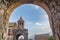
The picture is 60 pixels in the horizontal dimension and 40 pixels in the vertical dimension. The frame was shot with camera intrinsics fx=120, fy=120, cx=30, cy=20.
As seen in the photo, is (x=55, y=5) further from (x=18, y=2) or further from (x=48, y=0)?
(x=18, y=2)

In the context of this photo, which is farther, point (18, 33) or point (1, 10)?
point (18, 33)

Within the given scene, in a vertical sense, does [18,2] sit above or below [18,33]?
above

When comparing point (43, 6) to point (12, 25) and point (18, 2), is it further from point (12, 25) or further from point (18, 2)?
point (12, 25)

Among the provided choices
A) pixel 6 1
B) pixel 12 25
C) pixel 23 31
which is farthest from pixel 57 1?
pixel 12 25

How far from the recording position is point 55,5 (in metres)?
3.65

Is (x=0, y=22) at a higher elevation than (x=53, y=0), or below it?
below

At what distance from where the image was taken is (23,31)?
2514 centimetres

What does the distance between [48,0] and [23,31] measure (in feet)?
69.9

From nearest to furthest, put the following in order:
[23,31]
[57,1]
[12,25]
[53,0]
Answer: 1. [57,1]
2. [53,0]
3. [23,31]
4. [12,25]

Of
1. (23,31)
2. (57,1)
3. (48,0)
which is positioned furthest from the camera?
(23,31)

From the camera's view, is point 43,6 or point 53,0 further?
point 43,6

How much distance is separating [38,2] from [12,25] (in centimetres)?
3112

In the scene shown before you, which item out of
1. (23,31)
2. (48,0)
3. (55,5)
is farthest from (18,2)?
(23,31)

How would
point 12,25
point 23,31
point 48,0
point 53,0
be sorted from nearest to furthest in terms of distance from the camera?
point 53,0 → point 48,0 → point 23,31 → point 12,25
